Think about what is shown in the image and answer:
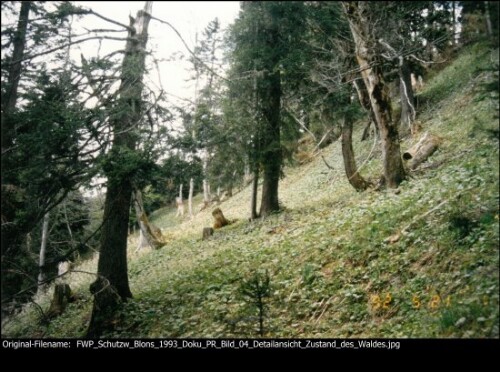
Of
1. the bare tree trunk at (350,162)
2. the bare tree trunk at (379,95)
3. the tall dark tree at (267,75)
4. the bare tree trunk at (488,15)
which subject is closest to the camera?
the bare tree trunk at (488,15)

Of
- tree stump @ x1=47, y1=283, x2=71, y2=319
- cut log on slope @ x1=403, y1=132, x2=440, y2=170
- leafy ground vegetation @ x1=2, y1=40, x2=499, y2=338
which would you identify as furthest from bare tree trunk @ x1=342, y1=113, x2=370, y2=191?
tree stump @ x1=47, y1=283, x2=71, y2=319

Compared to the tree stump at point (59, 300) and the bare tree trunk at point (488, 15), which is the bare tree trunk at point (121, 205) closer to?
the tree stump at point (59, 300)

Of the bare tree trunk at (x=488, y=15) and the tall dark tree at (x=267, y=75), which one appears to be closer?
the bare tree trunk at (x=488, y=15)

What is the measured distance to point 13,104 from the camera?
7.79 metres

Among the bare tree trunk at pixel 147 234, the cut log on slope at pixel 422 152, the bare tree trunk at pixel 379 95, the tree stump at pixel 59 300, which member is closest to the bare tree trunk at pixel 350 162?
the cut log on slope at pixel 422 152

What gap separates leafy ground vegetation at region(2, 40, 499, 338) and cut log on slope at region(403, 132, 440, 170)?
1.14 ft

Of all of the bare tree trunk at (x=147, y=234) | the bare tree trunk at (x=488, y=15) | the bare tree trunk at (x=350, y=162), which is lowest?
the bare tree trunk at (x=147, y=234)

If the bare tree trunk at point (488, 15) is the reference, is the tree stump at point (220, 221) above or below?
below

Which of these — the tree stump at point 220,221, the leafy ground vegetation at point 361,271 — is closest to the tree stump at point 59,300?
the leafy ground vegetation at point 361,271

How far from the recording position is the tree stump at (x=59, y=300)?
41.2ft

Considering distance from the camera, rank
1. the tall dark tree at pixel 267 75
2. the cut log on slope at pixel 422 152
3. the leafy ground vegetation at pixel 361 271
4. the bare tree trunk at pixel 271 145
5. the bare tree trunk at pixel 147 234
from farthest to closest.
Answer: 1. the bare tree trunk at pixel 147 234
2. the bare tree trunk at pixel 271 145
3. the tall dark tree at pixel 267 75
4. the cut log on slope at pixel 422 152
5. the leafy ground vegetation at pixel 361 271

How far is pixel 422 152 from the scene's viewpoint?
11.7 metres

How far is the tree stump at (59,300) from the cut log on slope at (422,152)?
490 inches

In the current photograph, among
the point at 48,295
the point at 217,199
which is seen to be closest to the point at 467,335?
the point at 48,295
